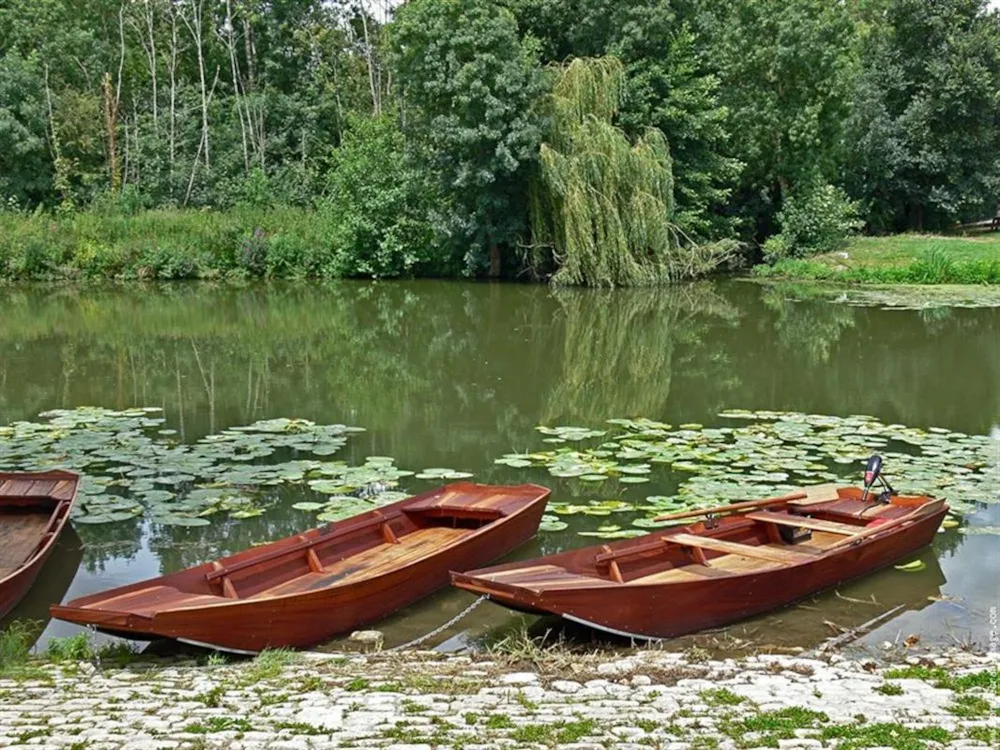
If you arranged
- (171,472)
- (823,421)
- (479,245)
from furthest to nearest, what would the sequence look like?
(479,245) < (823,421) < (171,472)

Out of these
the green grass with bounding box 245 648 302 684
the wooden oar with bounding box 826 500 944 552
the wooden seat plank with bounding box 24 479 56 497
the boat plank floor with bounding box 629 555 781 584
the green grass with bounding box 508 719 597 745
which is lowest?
the green grass with bounding box 245 648 302 684

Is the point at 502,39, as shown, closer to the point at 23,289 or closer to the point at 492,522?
the point at 23,289

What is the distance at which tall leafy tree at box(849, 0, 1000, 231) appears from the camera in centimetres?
3212

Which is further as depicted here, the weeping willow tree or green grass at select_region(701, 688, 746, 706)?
the weeping willow tree

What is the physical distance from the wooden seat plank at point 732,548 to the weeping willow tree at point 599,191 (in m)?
19.1

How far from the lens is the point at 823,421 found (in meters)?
11.7

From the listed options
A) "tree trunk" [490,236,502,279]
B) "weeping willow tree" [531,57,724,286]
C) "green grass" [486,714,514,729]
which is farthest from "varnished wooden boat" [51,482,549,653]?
"tree trunk" [490,236,502,279]

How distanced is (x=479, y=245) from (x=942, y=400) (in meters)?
16.9

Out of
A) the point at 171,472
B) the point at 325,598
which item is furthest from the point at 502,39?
the point at 325,598

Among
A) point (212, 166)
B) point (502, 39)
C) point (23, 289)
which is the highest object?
point (502, 39)

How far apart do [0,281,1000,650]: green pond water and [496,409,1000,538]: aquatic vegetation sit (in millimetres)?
81

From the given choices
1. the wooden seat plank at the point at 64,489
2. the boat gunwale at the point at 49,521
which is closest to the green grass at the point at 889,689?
the boat gunwale at the point at 49,521

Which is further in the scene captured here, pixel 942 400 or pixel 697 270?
pixel 697 270

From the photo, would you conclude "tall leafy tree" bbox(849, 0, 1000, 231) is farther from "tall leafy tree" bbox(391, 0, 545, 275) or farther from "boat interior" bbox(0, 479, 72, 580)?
"boat interior" bbox(0, 479, 72, 580)
